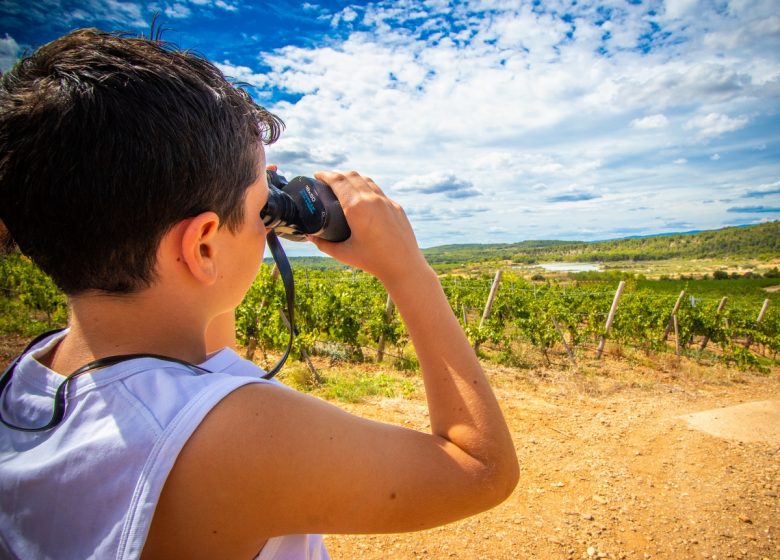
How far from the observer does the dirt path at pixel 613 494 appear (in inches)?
122

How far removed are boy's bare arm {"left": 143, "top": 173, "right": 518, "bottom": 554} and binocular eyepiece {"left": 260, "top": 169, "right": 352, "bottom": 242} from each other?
11 cm

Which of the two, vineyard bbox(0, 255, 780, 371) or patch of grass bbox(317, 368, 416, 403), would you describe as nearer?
patch of grass bbox(317, 368, 416, 403)

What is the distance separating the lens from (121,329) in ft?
2.16

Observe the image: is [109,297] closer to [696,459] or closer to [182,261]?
[182,261]

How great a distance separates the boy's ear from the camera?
0.66 metres

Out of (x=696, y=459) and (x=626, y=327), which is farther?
(x=626, y=327)

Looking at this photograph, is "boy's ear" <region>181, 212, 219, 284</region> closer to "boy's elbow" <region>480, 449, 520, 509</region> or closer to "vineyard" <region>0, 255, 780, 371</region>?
"boy's elbow" <region>480, 449, 520, 509</region>

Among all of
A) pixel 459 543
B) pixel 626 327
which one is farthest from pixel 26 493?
A: pixel 626 327

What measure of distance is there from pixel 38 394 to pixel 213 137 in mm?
484

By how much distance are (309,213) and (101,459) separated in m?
0.58

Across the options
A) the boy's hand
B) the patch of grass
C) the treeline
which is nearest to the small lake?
the treeline

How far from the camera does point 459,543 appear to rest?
10.1 feet

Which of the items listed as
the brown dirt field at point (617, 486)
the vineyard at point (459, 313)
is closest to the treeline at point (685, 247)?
the vineyard at point (459, 313)

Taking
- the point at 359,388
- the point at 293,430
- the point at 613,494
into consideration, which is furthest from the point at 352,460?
the point at 359,388
